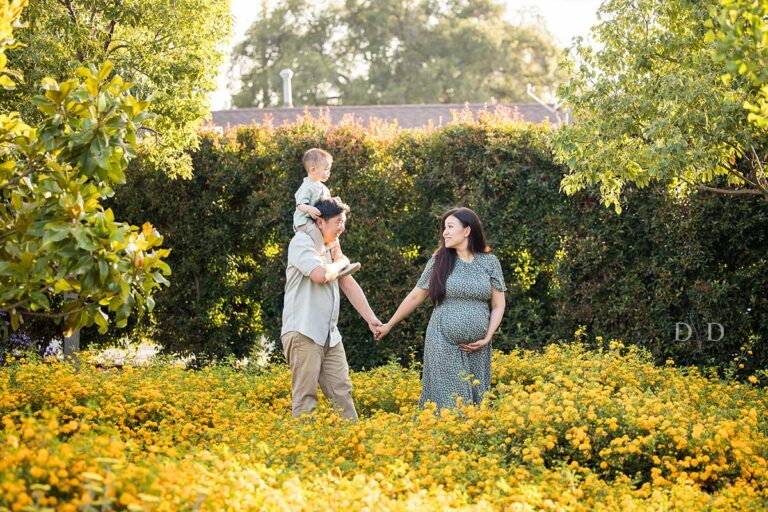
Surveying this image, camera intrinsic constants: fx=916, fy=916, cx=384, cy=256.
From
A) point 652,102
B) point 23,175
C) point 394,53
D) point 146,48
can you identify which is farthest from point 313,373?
point 394,53

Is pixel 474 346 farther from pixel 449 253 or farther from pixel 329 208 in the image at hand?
pixel 329 208

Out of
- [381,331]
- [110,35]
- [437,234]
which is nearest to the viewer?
[381,331]

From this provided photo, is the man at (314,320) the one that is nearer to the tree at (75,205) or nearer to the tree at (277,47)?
the tree at (75,205)

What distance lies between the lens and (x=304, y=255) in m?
6.38

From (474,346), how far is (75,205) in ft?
10.7

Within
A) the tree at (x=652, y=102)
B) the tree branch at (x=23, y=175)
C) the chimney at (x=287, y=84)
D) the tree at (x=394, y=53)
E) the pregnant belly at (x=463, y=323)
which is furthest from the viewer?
the tree at (x=394, y=53)

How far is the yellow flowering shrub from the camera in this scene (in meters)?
3.73

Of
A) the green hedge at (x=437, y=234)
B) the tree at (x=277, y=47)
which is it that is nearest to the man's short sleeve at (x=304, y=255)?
the green hedge at (x=437, y=234)

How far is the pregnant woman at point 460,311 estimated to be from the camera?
262 inches

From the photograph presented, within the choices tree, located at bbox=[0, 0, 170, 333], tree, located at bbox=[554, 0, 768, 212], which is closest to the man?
tree, located at bbox=[0, 0, 170, 333]

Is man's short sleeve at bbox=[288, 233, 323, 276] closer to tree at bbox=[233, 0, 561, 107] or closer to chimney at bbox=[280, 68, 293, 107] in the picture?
chimney at bbox=[280, 68, 293, 107]

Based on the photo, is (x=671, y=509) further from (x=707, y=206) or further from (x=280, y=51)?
(x=280, y=51)

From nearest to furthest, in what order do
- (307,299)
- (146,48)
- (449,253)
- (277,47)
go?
(307,299)
(449,253)
(146,48)
(277,47)

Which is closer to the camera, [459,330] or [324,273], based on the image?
[324,273]
